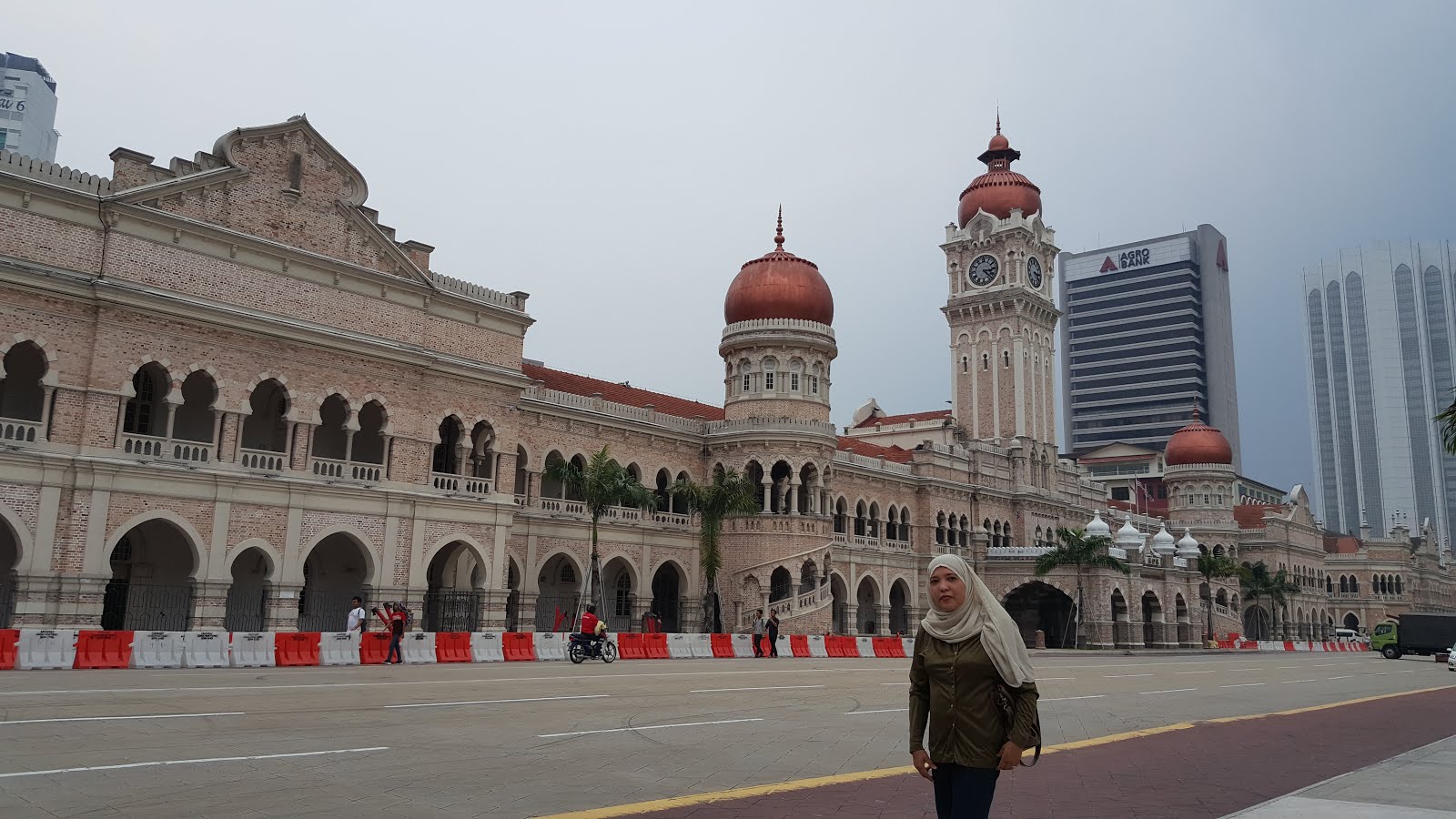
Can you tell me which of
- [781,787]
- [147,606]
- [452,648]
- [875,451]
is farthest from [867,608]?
[781,787]

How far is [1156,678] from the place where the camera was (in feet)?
82.1

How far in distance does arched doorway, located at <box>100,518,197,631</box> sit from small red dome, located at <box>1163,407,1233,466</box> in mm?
72280

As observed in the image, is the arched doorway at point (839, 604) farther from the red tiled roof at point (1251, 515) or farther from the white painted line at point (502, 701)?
the red tiled roof at point (1251, 515)

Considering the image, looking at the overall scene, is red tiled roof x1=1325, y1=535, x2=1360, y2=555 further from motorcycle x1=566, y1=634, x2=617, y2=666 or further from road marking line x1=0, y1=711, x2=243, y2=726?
road marking line x1=0, y1=711, x2=243, y2=726

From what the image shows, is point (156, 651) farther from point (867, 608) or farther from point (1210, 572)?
point (1210, 572)

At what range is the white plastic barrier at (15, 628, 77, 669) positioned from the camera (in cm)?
1877

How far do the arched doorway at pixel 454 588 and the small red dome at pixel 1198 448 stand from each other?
209ft

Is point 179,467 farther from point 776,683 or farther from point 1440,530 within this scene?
point 1440,530

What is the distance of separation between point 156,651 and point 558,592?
18.8 m

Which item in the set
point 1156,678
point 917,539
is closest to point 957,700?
point 1156,678

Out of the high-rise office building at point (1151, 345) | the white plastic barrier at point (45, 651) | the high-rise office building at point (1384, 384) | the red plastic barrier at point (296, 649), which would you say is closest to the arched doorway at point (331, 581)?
the red plastic barrier at point (296, 649)

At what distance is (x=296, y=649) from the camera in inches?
870

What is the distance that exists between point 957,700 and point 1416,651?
50.7 m

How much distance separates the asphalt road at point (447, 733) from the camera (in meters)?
8.01
